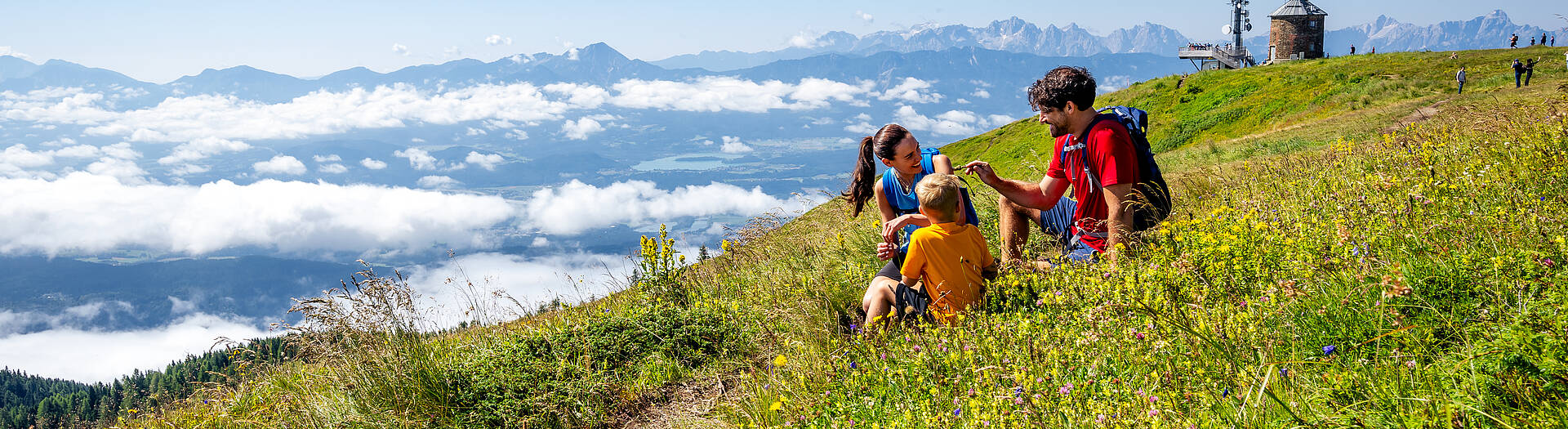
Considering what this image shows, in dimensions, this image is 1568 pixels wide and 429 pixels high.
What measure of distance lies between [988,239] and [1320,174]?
243 centimetres

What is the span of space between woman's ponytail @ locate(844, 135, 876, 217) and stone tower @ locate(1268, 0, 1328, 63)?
66.8 meters

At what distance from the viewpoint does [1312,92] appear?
88.9 feet

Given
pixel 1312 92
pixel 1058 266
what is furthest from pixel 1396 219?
pixel 1312 92

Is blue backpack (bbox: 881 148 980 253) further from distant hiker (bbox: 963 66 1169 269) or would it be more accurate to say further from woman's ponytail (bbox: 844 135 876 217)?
distant hiker (bbox: 963 66 1169 269)

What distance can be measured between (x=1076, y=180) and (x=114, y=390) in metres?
100

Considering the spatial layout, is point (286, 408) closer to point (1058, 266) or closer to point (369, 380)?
point (369, 380)

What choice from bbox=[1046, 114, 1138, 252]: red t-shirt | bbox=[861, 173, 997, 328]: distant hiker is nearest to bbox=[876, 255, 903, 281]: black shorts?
bbox=[861, 173, 997, 328]: distant hiker

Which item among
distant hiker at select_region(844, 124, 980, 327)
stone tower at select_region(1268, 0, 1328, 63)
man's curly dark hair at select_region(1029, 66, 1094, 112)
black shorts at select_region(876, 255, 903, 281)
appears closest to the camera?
man's curly dark hair at select_region(1029, 66, 1094, 112)

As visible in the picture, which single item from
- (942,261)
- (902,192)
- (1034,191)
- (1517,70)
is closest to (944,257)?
(942,261)

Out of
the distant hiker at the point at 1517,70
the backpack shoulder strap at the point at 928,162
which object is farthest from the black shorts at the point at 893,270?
the distant hiker at the point at 1517,70

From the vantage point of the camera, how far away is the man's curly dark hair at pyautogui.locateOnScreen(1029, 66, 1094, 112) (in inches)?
187

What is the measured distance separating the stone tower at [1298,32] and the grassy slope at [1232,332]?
64.4 metres

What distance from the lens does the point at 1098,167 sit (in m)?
4.76

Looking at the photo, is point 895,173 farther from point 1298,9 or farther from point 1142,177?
point 1298,9
